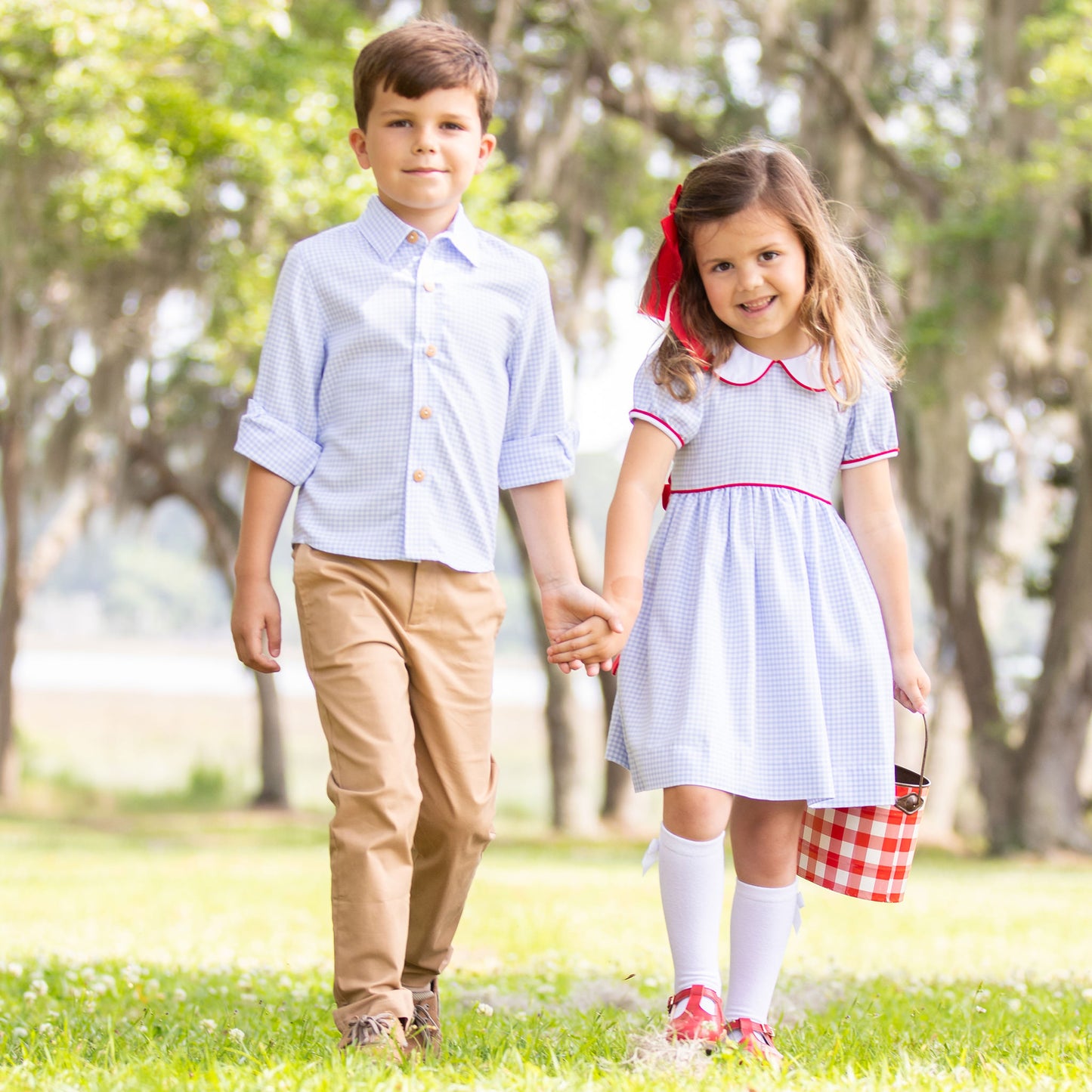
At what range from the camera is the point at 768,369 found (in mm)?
2789

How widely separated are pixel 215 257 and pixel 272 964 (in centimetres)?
696

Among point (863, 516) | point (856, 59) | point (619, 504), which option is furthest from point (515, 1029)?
point (856, 59)

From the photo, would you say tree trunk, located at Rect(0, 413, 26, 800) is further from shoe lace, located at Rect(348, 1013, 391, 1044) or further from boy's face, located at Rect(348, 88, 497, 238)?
shoe lace, located at Rect(348, 1013, 391, 1044)

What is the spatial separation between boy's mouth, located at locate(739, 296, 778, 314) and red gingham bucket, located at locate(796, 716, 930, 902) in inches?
33.7

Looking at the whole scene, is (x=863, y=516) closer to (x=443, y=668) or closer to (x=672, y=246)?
(x=672, y=246)

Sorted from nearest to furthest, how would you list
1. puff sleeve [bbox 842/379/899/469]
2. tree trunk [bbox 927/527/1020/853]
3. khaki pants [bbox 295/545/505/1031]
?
khaki pants [bbox 295/545/505/1031], puff sleeve [bbox 842/379/899/469], tree trunk [bbox 927/527/1020/853]

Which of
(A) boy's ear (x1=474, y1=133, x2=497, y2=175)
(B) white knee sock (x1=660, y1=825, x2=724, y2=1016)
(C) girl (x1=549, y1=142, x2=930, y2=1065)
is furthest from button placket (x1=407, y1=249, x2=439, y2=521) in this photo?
(B) white knee sock (x1=660, y1=825, x2=724, y2=1016)

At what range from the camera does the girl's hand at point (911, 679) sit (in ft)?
9.01

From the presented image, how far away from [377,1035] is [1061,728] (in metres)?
11.1

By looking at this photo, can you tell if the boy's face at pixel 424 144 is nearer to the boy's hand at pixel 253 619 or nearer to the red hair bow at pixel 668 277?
the red hair bow at pixel 668 277

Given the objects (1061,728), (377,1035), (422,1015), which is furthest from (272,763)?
(377,1035)

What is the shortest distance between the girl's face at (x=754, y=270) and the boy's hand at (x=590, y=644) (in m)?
0.67

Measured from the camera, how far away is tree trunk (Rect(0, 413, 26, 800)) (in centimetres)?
1495

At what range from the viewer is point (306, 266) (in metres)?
2.64
